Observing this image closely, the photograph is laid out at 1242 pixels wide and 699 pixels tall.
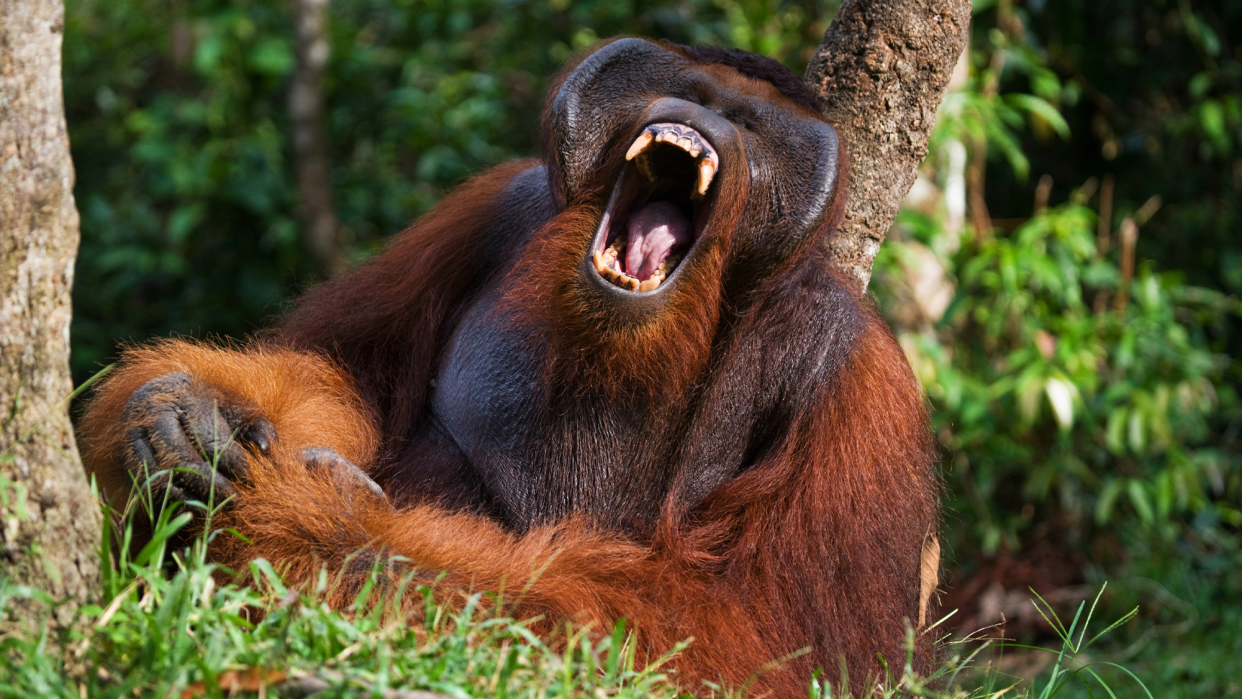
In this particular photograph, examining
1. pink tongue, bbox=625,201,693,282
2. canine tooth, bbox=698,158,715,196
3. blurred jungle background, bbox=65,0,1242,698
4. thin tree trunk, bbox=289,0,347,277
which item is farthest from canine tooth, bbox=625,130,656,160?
thin tree trunk, bbox=289,0,347,277

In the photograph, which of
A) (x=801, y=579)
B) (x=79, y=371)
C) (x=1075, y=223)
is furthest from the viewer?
(x=79, y=371)

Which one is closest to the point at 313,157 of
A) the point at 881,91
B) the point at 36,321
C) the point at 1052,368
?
the point at 1052,368

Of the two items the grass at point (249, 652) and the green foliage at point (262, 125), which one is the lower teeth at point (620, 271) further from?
the green foliage at point (262, 125)

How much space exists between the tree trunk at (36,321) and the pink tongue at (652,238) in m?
1.25

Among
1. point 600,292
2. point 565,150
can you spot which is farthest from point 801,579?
point 565,150

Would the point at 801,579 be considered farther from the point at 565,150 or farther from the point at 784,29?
the point at 784,29

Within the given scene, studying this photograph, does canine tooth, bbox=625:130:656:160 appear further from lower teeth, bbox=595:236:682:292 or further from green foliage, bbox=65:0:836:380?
green foliage, bbox=65:0:836:380

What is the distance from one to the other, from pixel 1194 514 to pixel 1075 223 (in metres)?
2.38

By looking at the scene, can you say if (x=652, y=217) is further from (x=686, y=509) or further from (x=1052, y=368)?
(x=1052, y=368)

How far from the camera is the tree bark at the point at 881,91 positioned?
9.65ft

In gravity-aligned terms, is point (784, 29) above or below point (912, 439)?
above

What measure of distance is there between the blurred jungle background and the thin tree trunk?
78 millimetres

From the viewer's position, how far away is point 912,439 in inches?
103

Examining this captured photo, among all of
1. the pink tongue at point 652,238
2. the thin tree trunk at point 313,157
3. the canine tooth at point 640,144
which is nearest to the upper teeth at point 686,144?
the canine tooth at point 640,144
